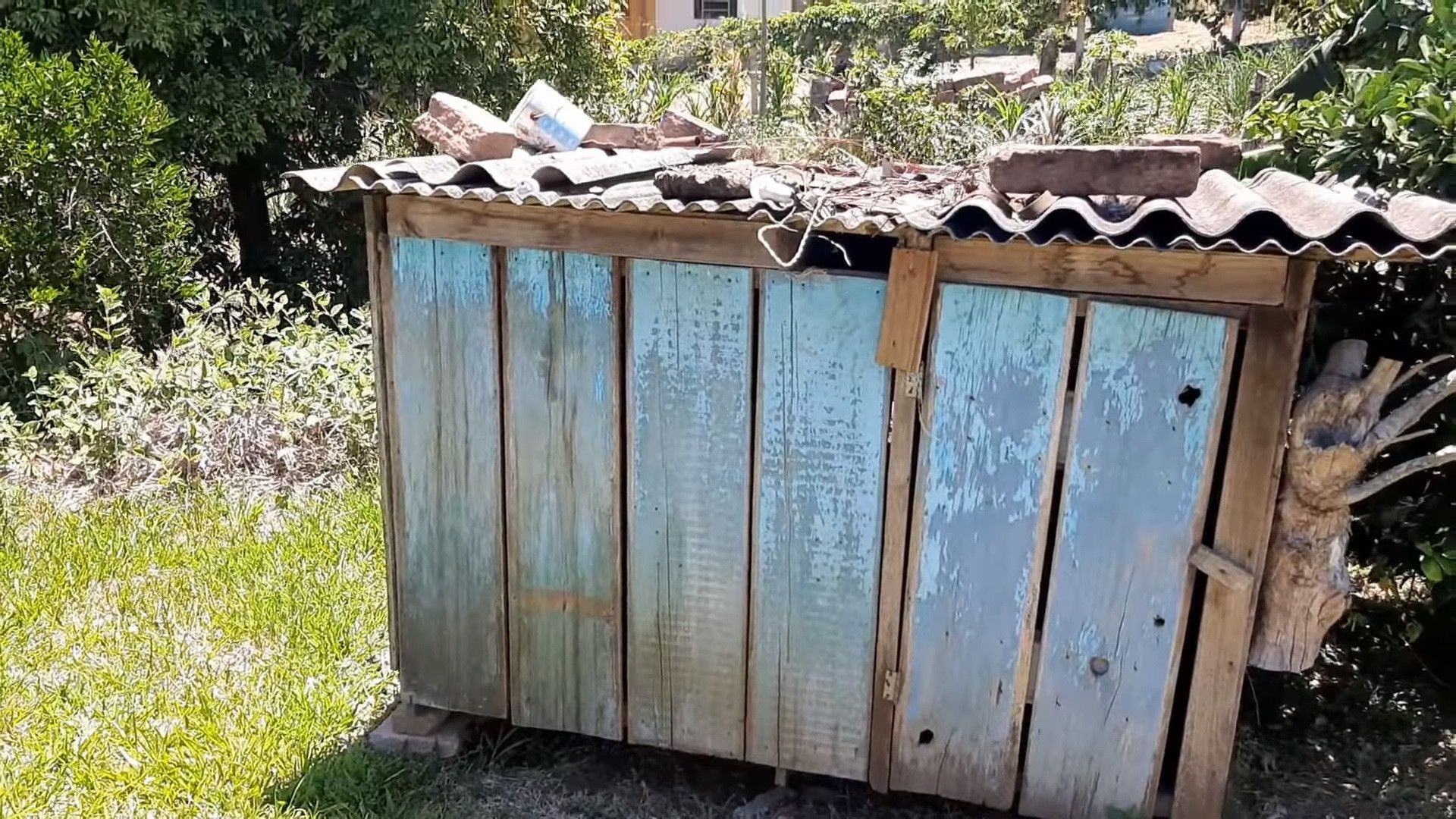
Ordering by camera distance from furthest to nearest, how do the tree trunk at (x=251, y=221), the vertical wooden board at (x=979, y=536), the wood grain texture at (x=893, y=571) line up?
the tree trunk at (x=251, y=221) → the wood grain texture at (x=893, y=571) → the vertical wooden board at (x=979, y=536)

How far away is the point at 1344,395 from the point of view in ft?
8.96

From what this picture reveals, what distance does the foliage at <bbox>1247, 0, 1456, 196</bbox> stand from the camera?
125 inches

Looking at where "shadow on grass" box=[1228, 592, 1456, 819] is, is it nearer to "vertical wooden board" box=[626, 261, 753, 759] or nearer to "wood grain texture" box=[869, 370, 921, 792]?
"wood grain texture" box=[869, 370, 921, 792]

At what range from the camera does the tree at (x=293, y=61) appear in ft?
22.4

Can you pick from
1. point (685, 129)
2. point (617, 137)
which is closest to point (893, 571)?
point (617, 137)

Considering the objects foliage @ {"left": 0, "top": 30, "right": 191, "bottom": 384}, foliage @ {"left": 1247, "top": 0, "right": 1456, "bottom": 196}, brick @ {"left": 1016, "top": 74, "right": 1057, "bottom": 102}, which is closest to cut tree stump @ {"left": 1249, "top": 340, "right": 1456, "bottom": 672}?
foliage @ {"left": 1247, "top": 0, "right": 1456, "bottom": 196}

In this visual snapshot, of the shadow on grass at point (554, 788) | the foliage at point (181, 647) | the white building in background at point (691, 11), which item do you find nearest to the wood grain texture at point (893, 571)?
the shadow on grass at point (554, 788)

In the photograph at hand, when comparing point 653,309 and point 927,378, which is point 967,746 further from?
point 653,309

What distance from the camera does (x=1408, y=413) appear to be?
271 cm

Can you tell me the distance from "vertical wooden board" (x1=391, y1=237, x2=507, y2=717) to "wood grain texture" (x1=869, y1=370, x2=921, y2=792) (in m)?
1.09

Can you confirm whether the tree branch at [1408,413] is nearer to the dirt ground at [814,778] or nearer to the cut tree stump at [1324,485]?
the cut tree stump at [1324,485]

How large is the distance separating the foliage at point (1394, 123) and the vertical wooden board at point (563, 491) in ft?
7.37

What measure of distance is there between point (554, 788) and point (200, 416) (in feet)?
10.7

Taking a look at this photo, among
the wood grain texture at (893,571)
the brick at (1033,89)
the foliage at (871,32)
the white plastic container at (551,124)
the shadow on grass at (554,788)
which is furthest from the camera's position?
the foliage at (871,32)
